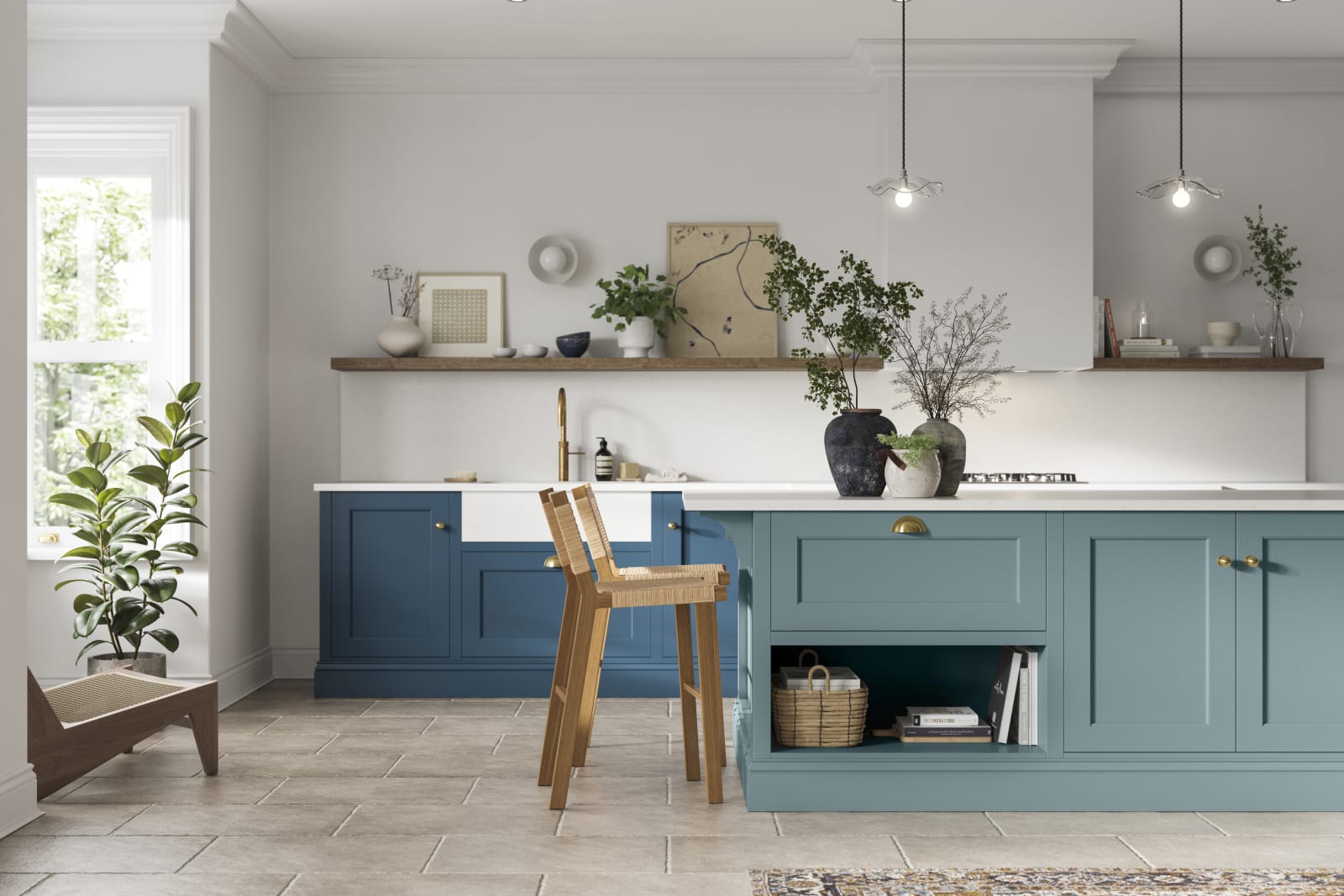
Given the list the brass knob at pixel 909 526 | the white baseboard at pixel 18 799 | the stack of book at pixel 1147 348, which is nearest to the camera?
the white baseboard at pixel 18 799

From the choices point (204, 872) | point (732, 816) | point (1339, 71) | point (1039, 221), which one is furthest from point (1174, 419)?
point (204, 872)

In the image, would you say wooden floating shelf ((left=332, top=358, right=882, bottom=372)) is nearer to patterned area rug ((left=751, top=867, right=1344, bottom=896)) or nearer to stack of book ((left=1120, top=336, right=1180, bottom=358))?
stack of book ((left=1120, top=336, right=1180, bottom=358))

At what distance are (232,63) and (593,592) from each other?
324 centimetres

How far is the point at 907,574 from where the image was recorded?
3318mm

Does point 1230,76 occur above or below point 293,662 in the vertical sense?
above

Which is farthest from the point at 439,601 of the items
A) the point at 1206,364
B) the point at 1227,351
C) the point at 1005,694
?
the point at 1227,351

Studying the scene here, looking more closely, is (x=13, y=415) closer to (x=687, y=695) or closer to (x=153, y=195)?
(x=153, y=195)

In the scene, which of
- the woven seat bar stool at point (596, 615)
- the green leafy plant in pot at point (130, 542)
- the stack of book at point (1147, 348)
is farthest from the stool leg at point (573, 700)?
the stack of book at point (1147, 348)

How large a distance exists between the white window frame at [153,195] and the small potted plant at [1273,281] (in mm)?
4946

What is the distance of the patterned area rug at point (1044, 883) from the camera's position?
2723 mm

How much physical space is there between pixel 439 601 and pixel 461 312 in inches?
56.4

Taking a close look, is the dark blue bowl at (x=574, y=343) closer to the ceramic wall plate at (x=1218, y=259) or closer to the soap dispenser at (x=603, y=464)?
the soap dispenser at (x=603, y=464)

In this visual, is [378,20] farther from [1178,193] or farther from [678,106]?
[1178,193]

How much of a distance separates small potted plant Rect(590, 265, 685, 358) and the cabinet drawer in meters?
2.23
